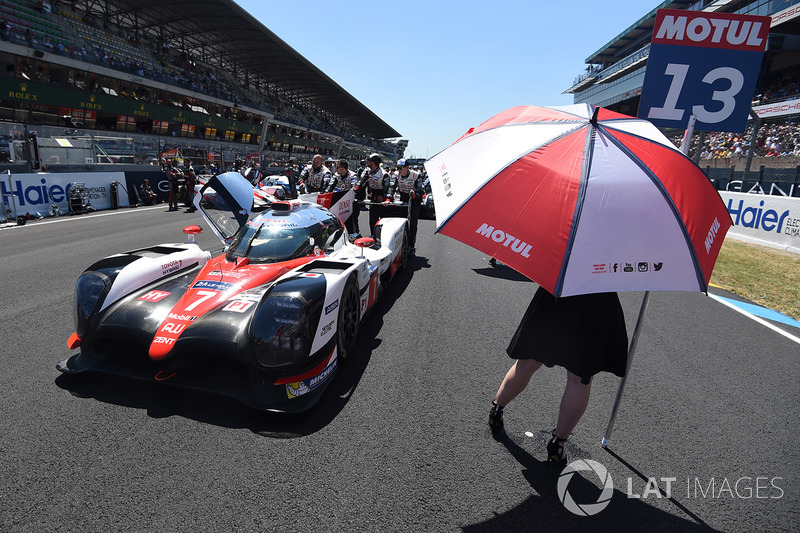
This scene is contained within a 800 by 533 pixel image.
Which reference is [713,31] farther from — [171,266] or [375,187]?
[171,266]

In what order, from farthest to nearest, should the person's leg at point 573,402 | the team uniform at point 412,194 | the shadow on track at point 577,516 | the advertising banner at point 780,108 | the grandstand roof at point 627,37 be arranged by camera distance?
1. the grandstand roof at point 627,37
2. the advertising banner at point 780,108
3. the team uniform at point 412,194
4. the person's leg at point 573,402
5. the shadow on track at point 577,516

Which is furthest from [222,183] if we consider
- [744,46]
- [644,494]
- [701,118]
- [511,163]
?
[744,46]

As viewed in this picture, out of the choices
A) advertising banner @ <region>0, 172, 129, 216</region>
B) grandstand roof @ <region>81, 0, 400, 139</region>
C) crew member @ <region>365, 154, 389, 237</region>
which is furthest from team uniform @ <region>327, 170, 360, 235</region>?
grandstand roof @ <region>81, 0, 400, 139</region>

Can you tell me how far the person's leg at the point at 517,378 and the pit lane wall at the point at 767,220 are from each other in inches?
436

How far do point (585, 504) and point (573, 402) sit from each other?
1.68 feet

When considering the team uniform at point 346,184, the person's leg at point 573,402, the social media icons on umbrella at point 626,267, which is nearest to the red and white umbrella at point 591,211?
the social media icons on umbrella at point 626,267

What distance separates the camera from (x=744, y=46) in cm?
490

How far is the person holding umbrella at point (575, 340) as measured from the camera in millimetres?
2219

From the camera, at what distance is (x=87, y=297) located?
3100mm

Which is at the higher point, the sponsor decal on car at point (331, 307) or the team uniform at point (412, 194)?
the team uniform at point (412, 194)

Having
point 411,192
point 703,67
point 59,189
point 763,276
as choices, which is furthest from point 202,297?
point 59,189

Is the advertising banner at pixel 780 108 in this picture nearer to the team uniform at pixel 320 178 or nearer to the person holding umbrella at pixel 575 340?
Result: the team uniform at pixel 320 178

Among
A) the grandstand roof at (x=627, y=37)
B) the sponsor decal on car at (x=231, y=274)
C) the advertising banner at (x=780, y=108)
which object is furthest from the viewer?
the grandstand roof at (x=627, y=37)

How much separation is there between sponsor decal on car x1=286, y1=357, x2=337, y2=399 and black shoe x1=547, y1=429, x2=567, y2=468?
60.6 inches
